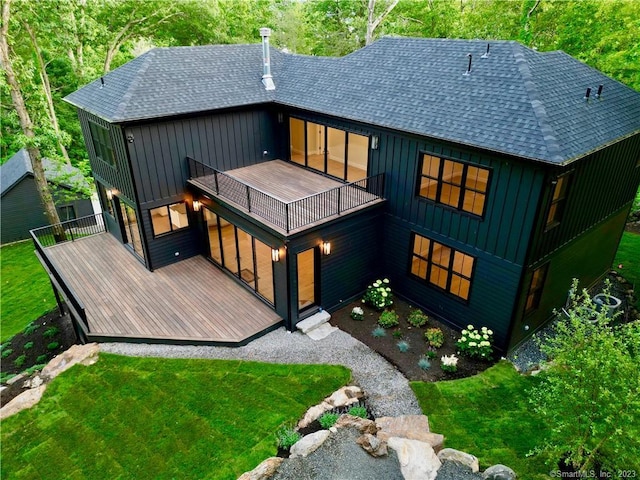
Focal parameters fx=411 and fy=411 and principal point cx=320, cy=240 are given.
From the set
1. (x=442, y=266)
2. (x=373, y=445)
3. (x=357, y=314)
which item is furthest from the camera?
(x=357, y=314)

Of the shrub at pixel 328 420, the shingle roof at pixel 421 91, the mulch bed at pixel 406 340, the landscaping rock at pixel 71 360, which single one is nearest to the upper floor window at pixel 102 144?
the shingle roof at pixel 421 91

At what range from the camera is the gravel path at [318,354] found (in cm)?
980

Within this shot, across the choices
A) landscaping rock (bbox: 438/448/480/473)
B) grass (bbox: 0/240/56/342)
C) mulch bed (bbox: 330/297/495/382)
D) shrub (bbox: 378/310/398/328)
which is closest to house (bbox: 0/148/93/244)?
grass (bbox: 0/240/56/342)

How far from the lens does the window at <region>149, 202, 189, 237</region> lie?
45.2 feet

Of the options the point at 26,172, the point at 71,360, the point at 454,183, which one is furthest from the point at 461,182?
the point at 26,172

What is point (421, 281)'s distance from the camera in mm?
12422

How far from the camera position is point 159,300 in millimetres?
12688

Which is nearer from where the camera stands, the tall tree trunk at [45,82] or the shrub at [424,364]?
the shrub at [424,364]

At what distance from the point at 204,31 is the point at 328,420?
2826cm

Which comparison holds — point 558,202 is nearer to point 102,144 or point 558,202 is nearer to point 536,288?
→ point 536,288

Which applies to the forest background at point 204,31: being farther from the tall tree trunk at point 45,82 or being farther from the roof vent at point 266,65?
the roof vent at point 266,65

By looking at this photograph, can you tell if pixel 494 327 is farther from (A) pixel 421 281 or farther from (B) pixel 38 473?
(B) pixel 38 473

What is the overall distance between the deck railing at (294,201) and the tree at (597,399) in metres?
6.42

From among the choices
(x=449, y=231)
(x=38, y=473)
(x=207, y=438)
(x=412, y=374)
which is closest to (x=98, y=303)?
(x=38, y=473)
